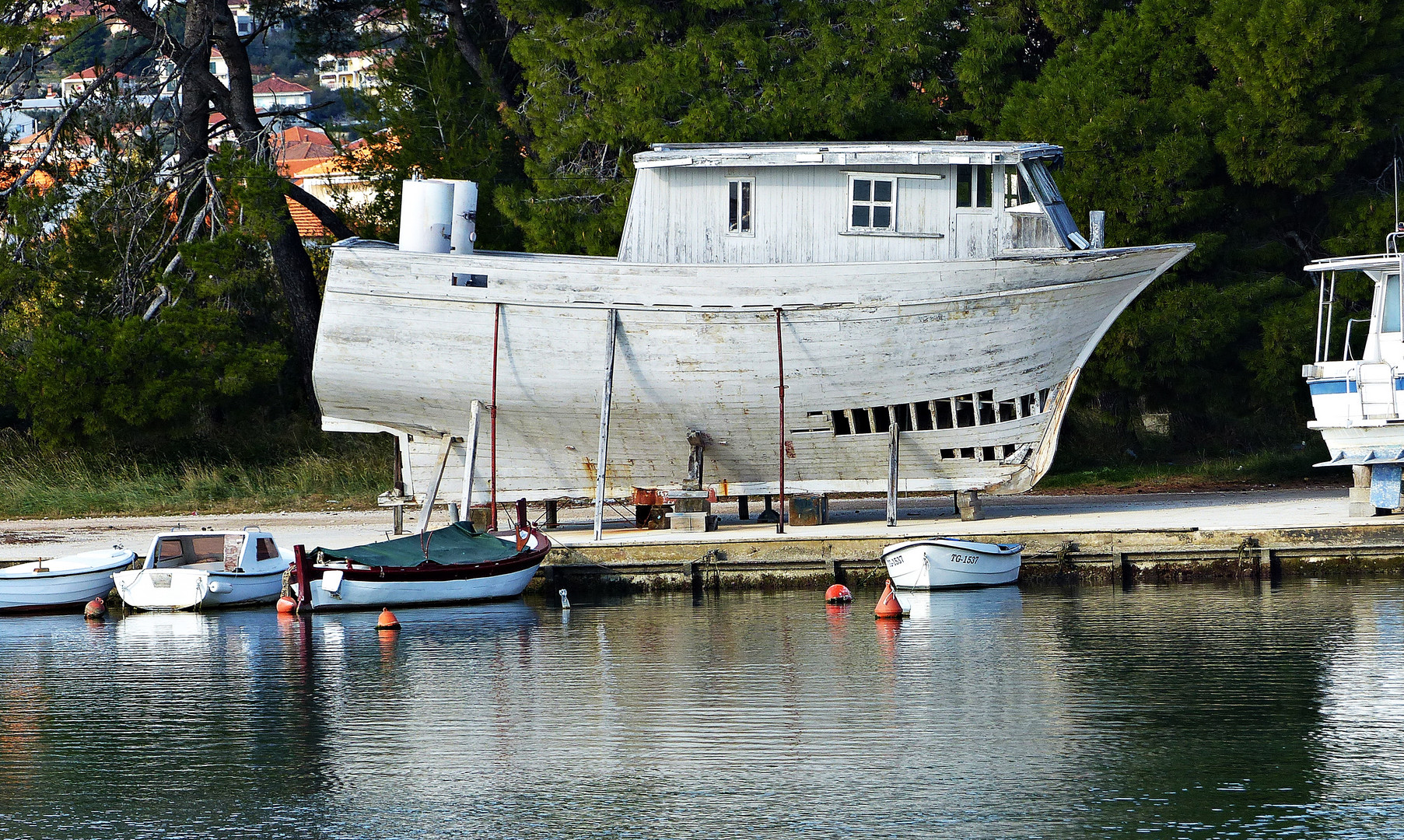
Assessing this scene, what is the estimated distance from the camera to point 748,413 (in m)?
24.5

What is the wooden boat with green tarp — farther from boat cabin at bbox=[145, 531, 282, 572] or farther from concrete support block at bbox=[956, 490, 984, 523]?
concrete support block at bbox=[956, 490, 984, 523]

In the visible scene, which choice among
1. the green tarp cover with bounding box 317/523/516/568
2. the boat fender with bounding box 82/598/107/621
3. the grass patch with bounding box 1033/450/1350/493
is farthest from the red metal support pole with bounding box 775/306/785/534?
the boat fender with bounding box 82/598/107/621

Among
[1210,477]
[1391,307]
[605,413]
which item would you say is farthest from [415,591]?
[1210,477]

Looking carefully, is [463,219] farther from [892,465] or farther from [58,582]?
[58,582]

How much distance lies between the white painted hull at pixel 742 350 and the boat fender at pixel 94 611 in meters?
4.57

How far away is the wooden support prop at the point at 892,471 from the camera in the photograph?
24.3 metres

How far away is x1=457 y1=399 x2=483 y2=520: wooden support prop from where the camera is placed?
80.6 ft

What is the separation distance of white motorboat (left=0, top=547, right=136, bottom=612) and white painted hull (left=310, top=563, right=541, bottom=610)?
3038mm

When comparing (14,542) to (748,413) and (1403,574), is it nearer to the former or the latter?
(748,413)

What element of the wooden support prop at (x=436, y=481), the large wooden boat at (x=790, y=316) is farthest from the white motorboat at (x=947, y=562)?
the wooden support prop at (x=436, y=481)

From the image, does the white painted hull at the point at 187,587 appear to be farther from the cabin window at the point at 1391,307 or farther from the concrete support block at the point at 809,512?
the cabin window at the point at 1391,307

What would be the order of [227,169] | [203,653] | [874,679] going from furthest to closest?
[227,169] → [203,653] → [874,679]

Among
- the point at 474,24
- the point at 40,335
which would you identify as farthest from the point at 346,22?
the point at 40,335

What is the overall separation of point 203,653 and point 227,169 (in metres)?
14.2
